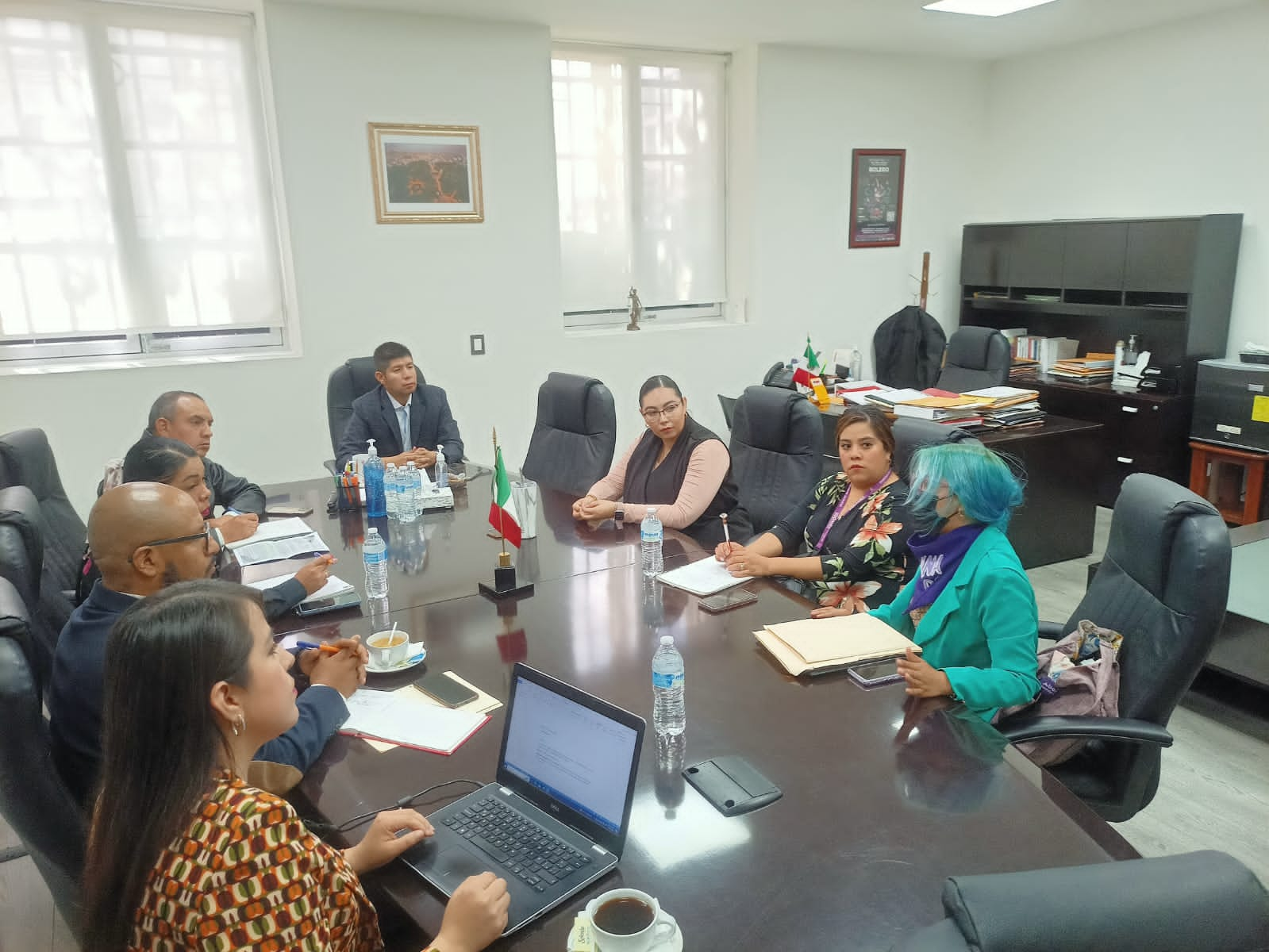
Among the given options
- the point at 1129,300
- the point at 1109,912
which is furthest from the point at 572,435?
the point at 1129,300

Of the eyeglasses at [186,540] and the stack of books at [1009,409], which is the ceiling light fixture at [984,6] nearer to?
the stack of books at [1009,409]

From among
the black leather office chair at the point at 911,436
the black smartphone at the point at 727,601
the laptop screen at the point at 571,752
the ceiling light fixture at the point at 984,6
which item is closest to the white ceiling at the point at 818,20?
the ceiling light fixture at the point at 984,6

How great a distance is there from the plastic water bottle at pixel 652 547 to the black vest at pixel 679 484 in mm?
516

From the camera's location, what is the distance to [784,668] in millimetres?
1771

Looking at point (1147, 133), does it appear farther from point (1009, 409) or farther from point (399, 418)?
point (399, 418)

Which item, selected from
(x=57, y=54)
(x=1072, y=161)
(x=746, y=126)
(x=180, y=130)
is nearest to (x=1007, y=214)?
(x=1072, y=161)

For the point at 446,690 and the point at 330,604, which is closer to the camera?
the point at 446,690

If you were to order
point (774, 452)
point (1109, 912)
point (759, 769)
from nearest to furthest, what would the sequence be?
point (1109, 912), point (759, 769), point (774, 452)

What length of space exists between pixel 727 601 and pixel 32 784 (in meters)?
1.41

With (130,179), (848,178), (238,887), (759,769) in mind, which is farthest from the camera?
(848,178)

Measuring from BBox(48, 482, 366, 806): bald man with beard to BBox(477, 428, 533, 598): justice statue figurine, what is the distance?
0.57 m

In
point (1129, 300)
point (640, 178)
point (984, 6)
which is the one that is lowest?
point (1129, 300)

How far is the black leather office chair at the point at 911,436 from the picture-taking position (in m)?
2.70

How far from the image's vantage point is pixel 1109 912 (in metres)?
0.64
